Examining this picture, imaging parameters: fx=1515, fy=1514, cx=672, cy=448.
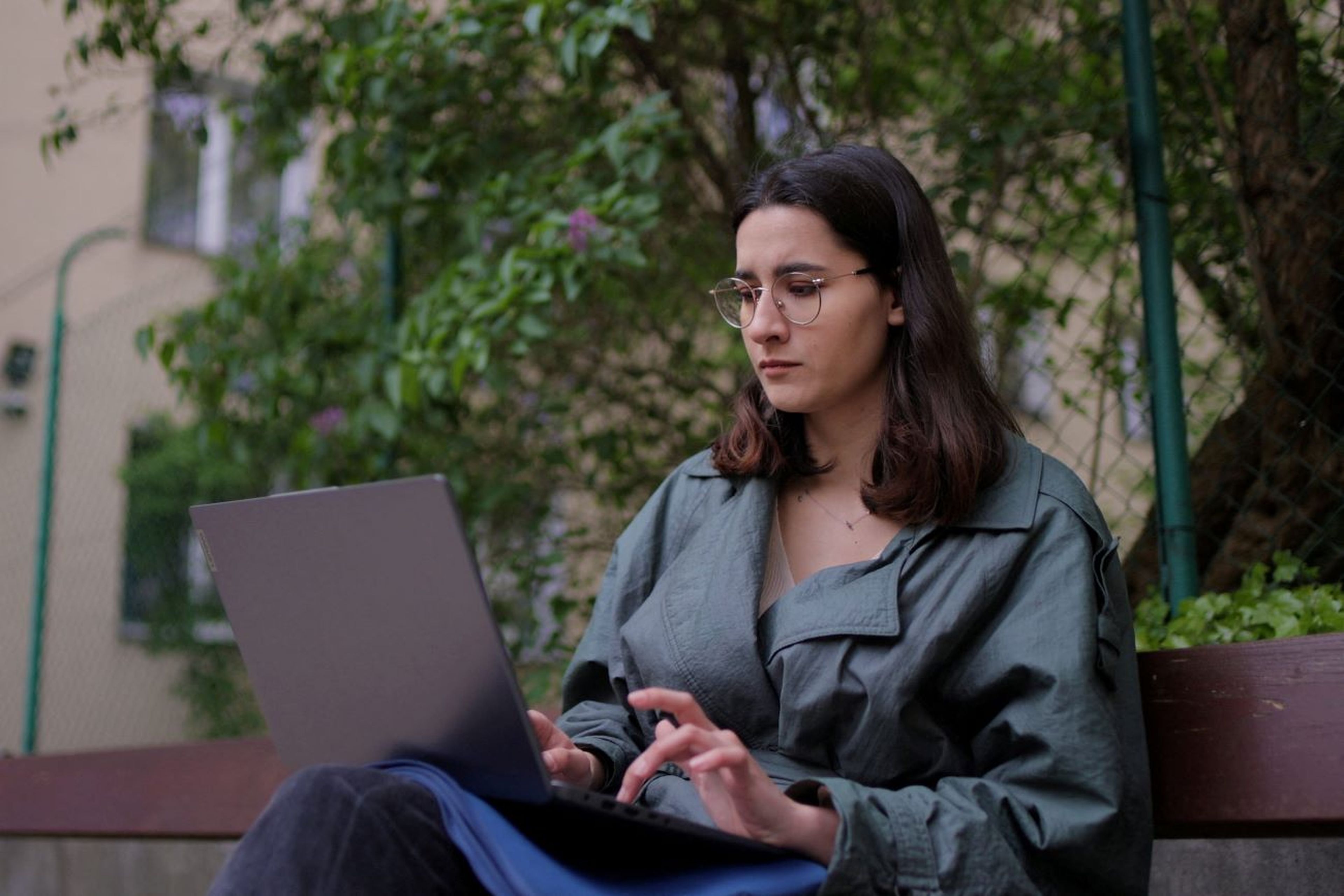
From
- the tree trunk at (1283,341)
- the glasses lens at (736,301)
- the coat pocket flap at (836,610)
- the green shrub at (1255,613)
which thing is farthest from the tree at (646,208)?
the coat pocket flap at (836,610)

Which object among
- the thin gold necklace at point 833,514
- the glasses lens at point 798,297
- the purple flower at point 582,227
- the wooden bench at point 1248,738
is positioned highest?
the purple flower at point 582,227

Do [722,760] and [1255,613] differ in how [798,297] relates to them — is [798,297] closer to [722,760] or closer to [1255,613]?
[722,760]

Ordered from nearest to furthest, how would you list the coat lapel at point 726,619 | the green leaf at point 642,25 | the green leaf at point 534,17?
the coat lapel at point 726,619, the green leaf at point 642,25, the green leaf at point 534,17

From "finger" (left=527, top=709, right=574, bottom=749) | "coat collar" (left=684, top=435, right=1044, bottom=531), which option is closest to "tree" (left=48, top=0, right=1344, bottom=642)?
"coat collar" (left=684, top=435, right=1044, bottom=531)

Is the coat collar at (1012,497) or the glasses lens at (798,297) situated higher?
the glasses lens at (798,297)

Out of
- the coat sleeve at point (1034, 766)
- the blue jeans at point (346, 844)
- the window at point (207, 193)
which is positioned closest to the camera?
the blue jeans at point (346, 844)

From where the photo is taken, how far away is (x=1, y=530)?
663cm

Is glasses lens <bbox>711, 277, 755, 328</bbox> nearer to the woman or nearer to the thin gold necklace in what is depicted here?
the woman

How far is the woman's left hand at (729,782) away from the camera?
1624 millimetres

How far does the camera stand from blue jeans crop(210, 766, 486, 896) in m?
1.55

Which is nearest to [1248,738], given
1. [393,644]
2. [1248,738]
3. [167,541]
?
[1248,738]

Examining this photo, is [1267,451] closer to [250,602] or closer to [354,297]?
[250,602]

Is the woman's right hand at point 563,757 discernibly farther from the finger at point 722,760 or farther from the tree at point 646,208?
the tree at point 646,208

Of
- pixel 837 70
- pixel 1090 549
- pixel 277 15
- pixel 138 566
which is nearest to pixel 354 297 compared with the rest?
pixel 277 15
